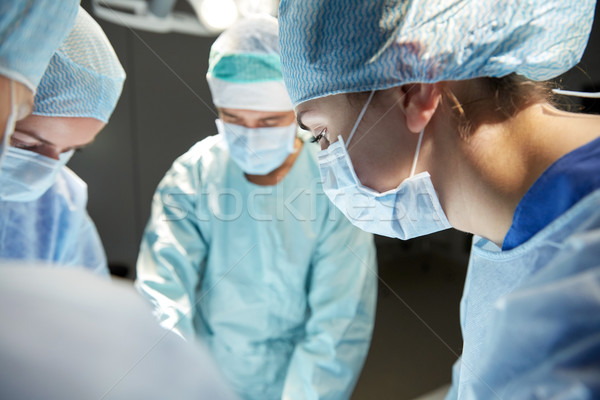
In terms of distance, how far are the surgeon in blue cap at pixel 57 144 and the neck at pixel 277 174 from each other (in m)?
0.56

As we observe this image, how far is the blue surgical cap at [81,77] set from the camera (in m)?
0.83

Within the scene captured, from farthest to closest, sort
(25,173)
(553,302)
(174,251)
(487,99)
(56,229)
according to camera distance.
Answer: (174,251) < (56,229) < (25,173) < (487,99) < (553,302)

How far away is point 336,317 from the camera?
1.32m

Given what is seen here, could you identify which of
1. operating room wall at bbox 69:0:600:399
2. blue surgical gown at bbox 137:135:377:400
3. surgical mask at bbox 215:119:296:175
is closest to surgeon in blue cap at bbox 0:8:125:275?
operating room wall at bbox 69:0:600:399

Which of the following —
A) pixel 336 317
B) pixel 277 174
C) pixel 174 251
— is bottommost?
pixel 336 317

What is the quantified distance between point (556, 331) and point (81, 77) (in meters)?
0.95

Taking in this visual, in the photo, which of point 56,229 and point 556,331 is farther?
point 56,229

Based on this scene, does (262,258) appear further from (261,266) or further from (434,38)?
(434,38)

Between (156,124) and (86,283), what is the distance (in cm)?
105

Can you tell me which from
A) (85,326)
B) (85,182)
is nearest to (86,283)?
(85,326)

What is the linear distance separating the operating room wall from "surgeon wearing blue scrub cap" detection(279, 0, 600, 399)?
362 millimetres

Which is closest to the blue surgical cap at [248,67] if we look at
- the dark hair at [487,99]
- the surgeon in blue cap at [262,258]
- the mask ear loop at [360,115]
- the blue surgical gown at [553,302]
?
the surgeon in blue cap at [262,258]

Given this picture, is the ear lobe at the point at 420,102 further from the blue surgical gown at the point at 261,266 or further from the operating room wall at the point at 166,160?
the blue surgical gown at the point at 261,266

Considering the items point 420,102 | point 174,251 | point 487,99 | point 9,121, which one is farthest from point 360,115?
point 174,251
